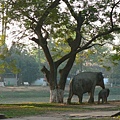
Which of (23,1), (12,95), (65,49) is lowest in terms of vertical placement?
(12,95)

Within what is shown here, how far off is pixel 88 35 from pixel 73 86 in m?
3.77

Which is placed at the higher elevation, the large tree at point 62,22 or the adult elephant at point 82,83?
the large tree at point 62,22

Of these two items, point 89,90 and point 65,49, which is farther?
point 65,49

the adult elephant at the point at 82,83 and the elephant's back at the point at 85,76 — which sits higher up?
the elephant's back at the point at 85,76

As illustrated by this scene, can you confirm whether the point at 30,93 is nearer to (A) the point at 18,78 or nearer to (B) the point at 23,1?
(A) the point at 18,78

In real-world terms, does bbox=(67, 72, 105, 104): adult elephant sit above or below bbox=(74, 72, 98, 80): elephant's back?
below

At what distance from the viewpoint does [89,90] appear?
21875 millimetres

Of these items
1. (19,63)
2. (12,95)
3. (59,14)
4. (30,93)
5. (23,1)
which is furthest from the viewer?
(19,63)

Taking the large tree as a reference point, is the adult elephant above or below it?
below

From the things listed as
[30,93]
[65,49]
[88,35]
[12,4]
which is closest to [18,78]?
[30,93]

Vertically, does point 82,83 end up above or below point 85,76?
below

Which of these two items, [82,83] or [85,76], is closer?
[82,83]

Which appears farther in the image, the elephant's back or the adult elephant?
the elephant's back

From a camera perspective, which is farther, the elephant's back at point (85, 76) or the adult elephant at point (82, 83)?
the elephant's back at point (85, 76)
